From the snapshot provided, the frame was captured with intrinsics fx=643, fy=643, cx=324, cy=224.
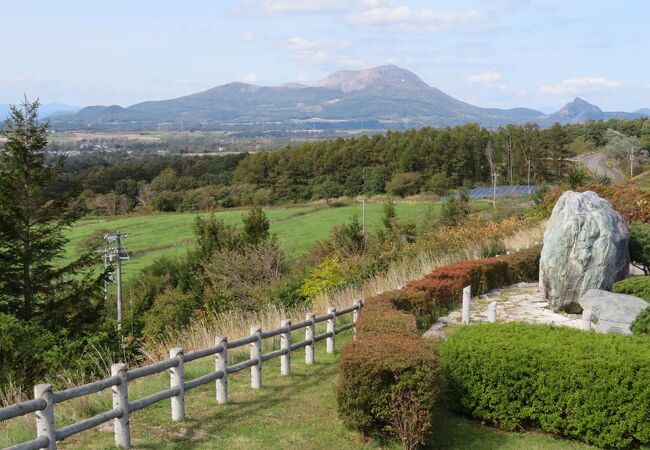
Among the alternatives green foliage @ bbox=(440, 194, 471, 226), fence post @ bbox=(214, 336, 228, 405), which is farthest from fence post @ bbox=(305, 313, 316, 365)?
green foliage @ bbox=(440, 194, 471, 226)

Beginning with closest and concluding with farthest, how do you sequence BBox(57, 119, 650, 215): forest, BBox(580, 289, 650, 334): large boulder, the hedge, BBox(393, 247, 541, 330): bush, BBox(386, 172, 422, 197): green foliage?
the hedge, BBox(580, 289, 650, 334): large boulder, BBox(393, 247, 541, 330): bush, BBox(57, 119, 650, 215): forest, BBox(386, 172, 422, 197): green foliage

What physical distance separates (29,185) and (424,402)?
1511cm

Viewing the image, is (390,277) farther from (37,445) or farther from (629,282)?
(37,445)

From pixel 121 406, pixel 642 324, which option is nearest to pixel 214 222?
pixel 642 324

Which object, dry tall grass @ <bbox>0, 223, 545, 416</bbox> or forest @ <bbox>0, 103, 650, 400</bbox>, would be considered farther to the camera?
forest @ <bbox>0, 103, 650, 400</bbox>

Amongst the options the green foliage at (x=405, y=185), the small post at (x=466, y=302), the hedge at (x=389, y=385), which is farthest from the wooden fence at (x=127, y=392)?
the green foliage at (x=405, y=185)

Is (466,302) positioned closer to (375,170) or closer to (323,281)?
(323,281)

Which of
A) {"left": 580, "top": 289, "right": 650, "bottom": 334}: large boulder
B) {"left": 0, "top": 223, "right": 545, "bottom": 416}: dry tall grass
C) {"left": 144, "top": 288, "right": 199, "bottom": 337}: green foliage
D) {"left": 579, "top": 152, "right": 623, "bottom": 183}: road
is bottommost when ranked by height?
{"left": 144, "top": 288, "right": 199, "bottom": 337}: green foliage

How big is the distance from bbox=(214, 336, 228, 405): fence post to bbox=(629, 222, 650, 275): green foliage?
12.4m

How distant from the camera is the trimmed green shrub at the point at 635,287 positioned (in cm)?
1365

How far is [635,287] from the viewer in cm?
1386

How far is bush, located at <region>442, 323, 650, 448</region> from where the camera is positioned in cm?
785

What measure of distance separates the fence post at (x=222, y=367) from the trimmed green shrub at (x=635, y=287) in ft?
30.8

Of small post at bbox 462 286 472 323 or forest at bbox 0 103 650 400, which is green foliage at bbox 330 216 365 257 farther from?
small post at bbox 462 286 472 323
